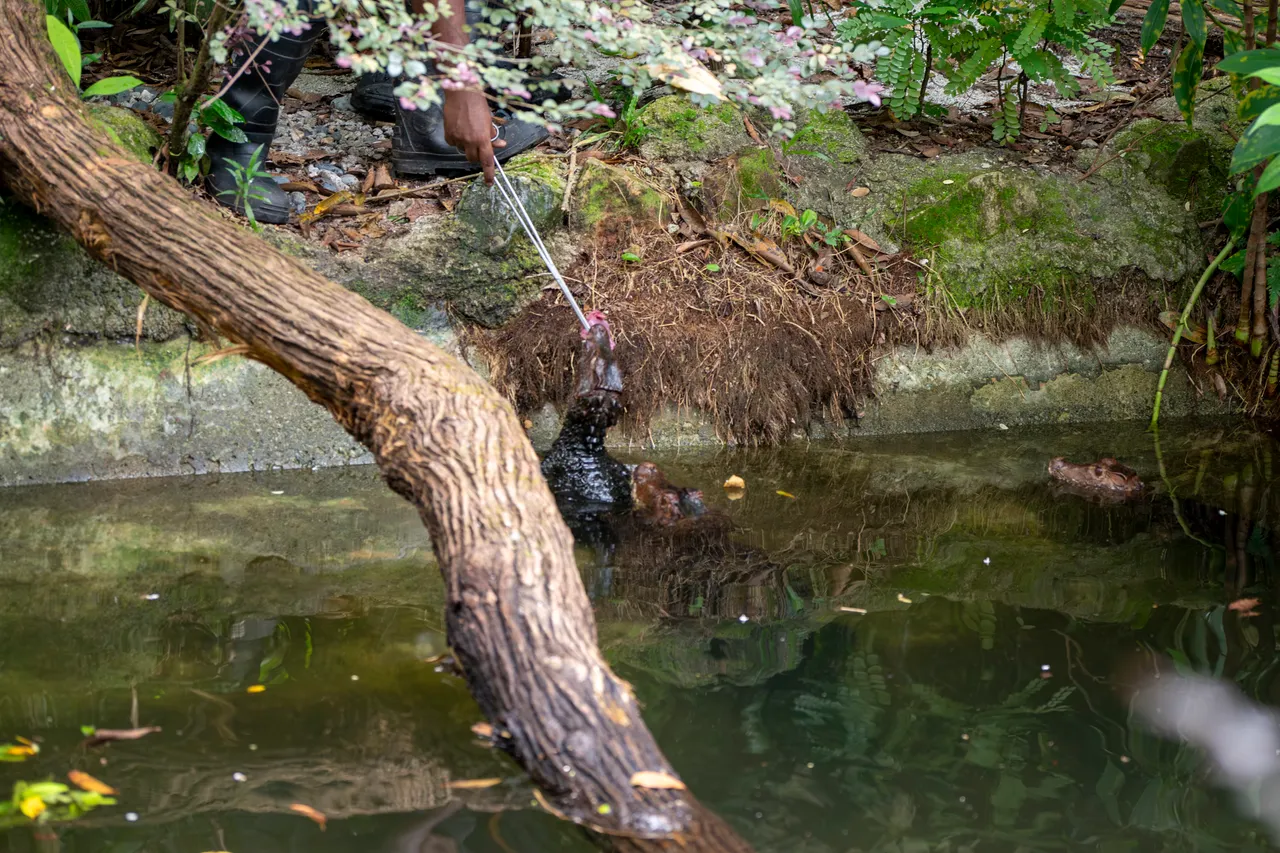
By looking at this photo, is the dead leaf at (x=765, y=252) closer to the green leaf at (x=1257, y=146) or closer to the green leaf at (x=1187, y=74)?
the green leaf at (x=1187, y=74)

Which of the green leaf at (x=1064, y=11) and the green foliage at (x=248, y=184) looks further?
the green leaf at (x=1064, y=11)

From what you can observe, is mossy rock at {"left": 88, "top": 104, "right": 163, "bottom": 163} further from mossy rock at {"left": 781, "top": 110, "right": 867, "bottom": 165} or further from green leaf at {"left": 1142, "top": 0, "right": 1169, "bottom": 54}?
green leaf at {"left": 1142, "top": 0, "right": 1169, "bottom": 54}

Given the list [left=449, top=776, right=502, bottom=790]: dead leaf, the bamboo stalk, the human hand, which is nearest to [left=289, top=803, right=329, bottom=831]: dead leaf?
[left=449, top=776, right=502, bottom=790]: dead leaf

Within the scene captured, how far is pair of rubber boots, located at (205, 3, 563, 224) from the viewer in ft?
13.7

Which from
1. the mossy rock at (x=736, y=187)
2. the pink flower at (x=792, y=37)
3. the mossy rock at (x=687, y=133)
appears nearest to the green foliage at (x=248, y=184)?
the mossy rock at (x=687, y=133)

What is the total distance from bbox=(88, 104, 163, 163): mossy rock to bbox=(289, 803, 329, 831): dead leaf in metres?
2.94

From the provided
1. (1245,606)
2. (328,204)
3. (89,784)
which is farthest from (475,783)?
(328,204)

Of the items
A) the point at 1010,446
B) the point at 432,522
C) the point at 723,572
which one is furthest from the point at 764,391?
the point at 432,522

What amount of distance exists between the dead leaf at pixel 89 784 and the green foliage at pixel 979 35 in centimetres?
399

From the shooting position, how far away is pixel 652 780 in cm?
206

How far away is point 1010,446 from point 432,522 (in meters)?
2.97

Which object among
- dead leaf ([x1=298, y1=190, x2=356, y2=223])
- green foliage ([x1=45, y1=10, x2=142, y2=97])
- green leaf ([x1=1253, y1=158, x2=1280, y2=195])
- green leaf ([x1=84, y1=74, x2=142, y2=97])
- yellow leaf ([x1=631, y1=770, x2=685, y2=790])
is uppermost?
green foliage ([x1=45, y1=10, x2=142, y2=97])

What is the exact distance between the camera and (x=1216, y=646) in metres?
3.01

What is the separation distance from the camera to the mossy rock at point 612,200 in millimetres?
4887
